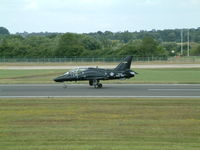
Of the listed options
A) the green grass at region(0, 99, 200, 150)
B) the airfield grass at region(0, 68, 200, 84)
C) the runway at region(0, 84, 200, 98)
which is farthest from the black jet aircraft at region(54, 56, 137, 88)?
the green grass at region(0, 99, 200, 150)

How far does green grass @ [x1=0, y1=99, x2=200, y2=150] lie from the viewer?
1706cm

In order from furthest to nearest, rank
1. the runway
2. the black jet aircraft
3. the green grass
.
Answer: the black jet aircraft, the runway, the green grass

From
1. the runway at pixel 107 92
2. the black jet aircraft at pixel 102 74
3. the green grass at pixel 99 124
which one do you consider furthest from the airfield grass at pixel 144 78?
the green grass at pixel 99 124

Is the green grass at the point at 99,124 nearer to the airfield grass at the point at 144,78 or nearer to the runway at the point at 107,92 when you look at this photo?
the runway at the point at 107,92

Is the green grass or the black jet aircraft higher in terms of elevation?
the black jet aircraft

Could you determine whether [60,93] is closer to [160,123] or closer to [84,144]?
[160,123]

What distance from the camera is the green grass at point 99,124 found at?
17.1m

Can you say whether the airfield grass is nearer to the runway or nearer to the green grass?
the runway

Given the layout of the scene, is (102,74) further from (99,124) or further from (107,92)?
(99,124)

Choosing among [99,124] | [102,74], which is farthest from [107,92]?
[99,124]

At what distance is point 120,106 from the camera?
29.5 metres

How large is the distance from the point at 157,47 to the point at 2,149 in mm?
114637

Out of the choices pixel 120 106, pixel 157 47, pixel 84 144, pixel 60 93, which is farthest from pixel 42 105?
pixel 157 47

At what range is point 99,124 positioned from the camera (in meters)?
22.7
